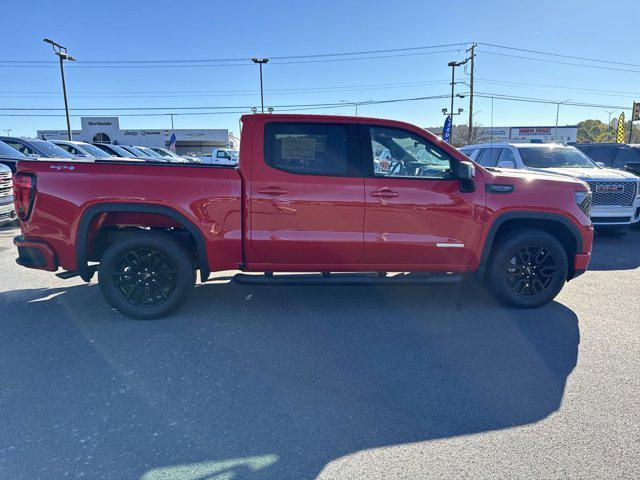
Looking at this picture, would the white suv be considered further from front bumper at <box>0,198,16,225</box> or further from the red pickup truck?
front bumper at <box>0,198,16,225</box>

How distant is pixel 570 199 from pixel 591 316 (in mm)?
1284

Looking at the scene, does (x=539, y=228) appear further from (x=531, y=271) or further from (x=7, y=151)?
(x=7, y=151)

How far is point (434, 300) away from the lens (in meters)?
5.07

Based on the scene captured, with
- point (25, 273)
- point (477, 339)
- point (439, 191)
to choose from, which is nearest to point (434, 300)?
point (477, 339)

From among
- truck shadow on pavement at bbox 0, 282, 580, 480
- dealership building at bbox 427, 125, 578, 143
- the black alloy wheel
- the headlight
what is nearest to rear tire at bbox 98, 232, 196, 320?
truck shadow on pavement at bbox 0, 282, 580, 480

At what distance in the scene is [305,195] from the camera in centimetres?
416

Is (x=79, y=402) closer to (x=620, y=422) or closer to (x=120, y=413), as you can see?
(x=120, y=413)

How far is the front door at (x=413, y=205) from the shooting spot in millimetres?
4258

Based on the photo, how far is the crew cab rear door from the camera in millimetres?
4160

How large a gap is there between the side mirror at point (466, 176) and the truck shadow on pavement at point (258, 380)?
53.4 inches

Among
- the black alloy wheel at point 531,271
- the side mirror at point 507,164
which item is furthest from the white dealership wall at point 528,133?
the black alloy wheel at point 531,271

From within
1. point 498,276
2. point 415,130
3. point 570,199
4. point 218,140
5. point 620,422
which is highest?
point 218,140

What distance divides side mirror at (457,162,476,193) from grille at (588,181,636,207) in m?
5.41

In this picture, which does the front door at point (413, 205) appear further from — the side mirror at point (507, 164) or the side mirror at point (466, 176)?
the side mirror at point (507, 164)
